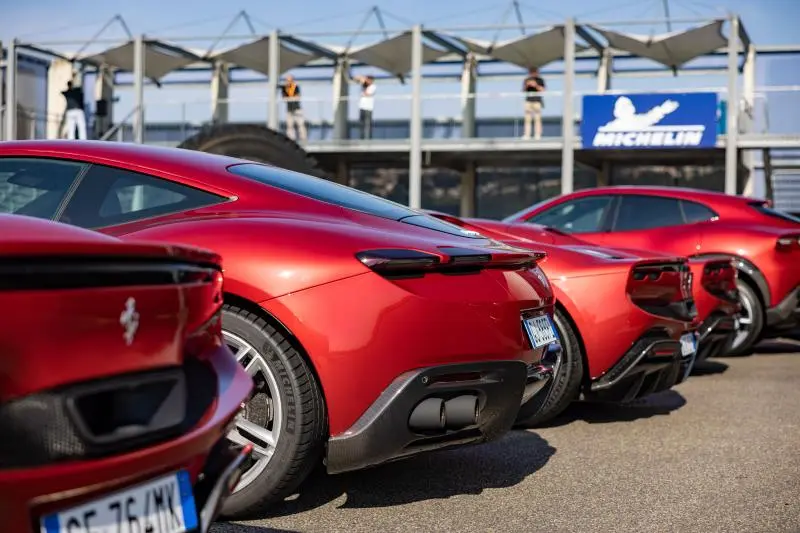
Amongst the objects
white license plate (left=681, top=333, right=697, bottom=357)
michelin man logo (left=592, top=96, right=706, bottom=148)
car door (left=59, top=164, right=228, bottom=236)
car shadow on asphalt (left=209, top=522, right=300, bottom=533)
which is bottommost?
car shadow on asphalt (left=209, top=522, right=300, bottom=533)

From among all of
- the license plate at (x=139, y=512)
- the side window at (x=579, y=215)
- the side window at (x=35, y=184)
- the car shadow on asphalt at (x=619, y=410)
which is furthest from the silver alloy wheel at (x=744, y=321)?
the license plate at (x=139, y=512)

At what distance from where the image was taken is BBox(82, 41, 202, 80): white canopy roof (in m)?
23.6

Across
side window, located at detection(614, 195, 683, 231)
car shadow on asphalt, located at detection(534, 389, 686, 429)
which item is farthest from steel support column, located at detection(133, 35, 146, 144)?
car shadow on asphalt, located at detection(534, 389, 686, 429)

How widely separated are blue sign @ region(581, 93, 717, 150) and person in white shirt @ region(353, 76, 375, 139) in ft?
15.3

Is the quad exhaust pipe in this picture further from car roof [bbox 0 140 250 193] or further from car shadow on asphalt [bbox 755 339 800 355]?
car shadow on asphalt [bbox 755 339 800 355]

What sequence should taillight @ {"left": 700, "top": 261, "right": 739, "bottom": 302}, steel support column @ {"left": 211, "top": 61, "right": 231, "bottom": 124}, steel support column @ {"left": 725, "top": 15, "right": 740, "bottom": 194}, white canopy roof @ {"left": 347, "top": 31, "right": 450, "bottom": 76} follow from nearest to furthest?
taillight @ {"left": 700, "top": 261, "right": 739, "bottom": 302} → steel support column @ {"left": 725, "top": 15, "right": 740, "bottom": 194} → white canopy roof @ {"left": 347, "top": 31, "right": 450, "bottom": 76} → steel support column @ {"left": 211, "top": 61, "right": 231, "bottom": 124}

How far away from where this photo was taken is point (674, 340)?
19.0ft

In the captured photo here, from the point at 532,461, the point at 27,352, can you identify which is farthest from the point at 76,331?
the point at 532,461

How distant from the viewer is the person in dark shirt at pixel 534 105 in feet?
70.9

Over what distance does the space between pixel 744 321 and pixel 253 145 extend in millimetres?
5936

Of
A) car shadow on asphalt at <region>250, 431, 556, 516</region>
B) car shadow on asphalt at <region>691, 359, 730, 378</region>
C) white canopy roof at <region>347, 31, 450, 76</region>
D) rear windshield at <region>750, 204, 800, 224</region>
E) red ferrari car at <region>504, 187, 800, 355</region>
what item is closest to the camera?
car shadow on asphalt at <region>250, 431, 556, 516</region>

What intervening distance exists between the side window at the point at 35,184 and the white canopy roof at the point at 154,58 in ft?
65.8

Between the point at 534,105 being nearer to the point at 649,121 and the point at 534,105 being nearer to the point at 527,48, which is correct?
the point at 527,48

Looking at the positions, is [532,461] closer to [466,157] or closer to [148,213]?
[148,213]
